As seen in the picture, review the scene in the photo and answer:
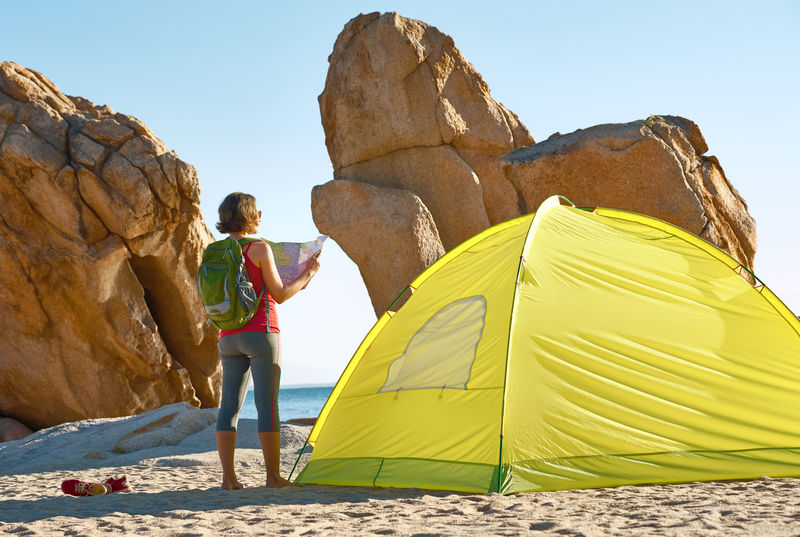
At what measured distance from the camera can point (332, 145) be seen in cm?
1279

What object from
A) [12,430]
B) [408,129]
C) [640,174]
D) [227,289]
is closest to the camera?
[227,289]

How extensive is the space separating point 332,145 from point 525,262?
8.40 m

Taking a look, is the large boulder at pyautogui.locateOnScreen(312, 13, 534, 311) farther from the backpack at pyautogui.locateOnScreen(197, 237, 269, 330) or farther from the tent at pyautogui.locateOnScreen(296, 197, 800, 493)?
the backpack at pyautogui.locateOnScreen(197, 237, 269, 330)

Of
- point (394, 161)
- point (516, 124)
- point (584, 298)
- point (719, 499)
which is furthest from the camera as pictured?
point (516, 124)

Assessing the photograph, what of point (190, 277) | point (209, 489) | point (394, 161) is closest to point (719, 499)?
point (209, 489)

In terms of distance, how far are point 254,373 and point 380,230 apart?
683cm

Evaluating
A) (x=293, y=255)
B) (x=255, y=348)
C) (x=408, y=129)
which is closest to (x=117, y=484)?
(x=255, y=348)

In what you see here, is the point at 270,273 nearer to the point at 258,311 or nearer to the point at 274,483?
the point at 258,311

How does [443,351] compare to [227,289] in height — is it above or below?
below

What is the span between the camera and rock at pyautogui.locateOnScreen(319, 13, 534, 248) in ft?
40.4

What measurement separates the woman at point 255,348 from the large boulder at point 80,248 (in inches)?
334

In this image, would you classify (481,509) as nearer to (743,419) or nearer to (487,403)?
(487,403)

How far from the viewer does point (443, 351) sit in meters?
4.96

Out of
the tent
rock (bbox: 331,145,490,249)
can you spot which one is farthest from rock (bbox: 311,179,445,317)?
the tent
